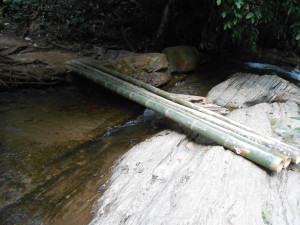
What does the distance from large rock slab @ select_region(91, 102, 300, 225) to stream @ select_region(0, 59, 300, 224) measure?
0.37m

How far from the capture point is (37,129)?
375 centimetres

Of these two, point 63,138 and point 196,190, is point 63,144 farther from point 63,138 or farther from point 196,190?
point 196,190

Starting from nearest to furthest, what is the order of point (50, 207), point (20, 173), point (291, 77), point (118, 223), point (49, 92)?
1. point (118, 223)
2. point (50, 207)
3. point (20, 173)
4. point (49, 92)
5. point (291, 77)

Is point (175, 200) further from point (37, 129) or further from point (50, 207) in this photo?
point (37, 129)

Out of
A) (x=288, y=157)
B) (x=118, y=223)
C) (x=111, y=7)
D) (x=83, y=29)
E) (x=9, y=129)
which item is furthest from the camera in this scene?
(x=111, y=7)

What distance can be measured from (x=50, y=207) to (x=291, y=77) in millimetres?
6761

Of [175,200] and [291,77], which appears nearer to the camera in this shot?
[175,200]

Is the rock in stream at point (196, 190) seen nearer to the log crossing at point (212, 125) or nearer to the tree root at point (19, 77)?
the log crossing at point (212, 125)

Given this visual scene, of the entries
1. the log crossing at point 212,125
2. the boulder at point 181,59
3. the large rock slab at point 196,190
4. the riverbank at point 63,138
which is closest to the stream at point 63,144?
the riverbank at point 63,138

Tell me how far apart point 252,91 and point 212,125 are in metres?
2.51

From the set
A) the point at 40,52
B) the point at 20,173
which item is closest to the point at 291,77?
the point at 20,173

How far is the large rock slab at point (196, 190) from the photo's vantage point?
75.9 inches

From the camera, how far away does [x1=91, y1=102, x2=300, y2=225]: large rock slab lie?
1.93 m

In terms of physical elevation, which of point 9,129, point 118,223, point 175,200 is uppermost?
point 175,200
